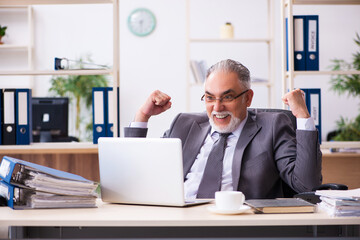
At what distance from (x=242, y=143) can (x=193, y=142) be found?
253mm

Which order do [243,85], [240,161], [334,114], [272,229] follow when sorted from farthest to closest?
[334,114] < [243,85] < [240,161] < [272,229]

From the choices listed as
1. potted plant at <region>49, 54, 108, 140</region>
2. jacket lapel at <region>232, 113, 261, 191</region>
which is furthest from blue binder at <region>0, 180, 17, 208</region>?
potted plant at <region>49, 54, 108, 140</region>

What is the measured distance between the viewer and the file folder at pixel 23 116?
9.99 feet

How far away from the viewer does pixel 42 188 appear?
1.57 metres

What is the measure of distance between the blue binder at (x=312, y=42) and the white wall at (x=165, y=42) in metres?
2.60

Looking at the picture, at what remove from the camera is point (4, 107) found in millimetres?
3049

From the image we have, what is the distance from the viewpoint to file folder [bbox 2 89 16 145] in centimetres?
304

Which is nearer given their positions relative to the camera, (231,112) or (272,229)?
(272,229)

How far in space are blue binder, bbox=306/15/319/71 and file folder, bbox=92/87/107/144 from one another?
131 cm

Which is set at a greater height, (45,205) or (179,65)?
(179,65)

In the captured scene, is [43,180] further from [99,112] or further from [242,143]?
[99,112]

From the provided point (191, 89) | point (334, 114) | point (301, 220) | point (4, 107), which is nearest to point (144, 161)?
point (301, 220)

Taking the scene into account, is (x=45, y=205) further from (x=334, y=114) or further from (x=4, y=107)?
(x=334, y=114)

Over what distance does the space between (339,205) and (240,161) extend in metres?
0.65
